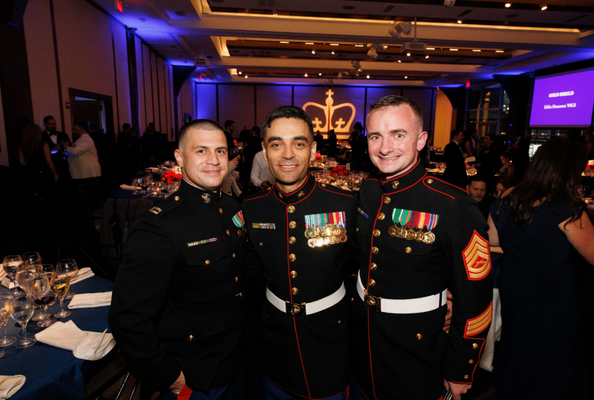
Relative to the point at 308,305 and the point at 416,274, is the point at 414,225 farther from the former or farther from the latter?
the point at 308,305

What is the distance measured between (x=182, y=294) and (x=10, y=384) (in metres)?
0.64

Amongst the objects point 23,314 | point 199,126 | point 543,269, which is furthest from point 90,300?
point 543,269

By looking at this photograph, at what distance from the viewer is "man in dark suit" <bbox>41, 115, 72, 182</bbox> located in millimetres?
5555

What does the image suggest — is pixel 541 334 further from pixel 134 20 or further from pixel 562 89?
pixel 562 89

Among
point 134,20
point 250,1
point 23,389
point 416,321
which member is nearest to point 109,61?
point 134,20

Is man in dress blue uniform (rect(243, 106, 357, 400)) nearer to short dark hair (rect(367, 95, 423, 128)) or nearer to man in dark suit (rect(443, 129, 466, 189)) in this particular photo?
short dark hair (rect(367, 95, 423, 128))

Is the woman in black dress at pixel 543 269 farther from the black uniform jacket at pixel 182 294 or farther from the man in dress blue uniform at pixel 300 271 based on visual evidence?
the black uniform jacket at pixel 182 294

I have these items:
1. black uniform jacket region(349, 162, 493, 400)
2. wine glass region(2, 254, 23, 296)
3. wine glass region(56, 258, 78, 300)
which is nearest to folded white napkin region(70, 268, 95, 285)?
wine glass region(56, 258, 78, 300)

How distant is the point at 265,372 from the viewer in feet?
5.26

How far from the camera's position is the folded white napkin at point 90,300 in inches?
72.6

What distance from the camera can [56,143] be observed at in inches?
230

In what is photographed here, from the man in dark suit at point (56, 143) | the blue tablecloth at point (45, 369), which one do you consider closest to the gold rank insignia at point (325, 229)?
the blue tablecloth at point (45, 369)

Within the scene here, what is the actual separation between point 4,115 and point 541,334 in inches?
254

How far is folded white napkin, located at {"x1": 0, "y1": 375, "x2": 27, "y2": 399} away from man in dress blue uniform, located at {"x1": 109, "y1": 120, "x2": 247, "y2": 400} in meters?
0.40
